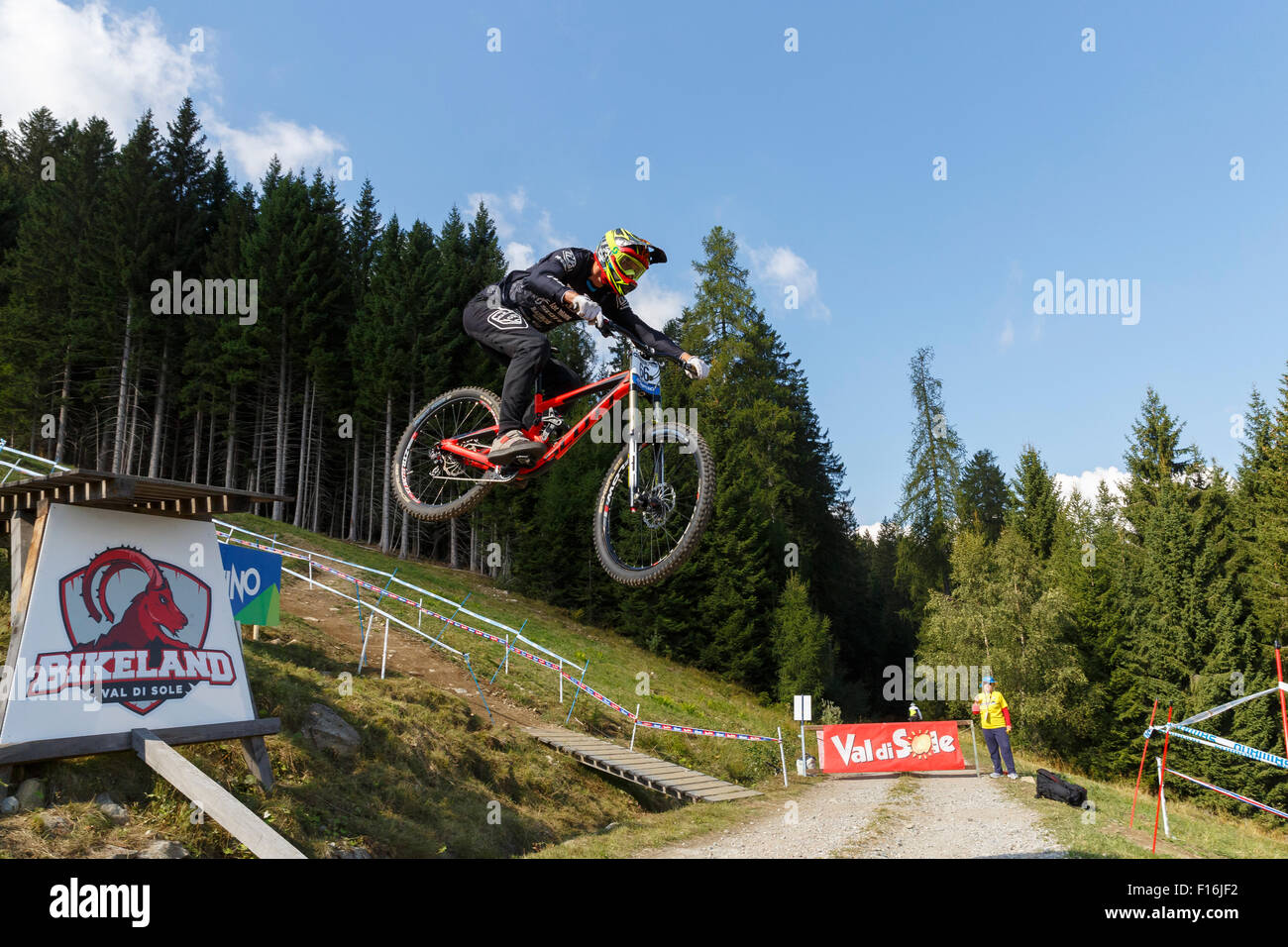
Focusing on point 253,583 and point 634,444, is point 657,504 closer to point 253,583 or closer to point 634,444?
point 634,444

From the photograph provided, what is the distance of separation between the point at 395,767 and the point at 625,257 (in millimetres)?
10136

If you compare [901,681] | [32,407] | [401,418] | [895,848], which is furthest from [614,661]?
[32,407]

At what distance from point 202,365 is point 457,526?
1507 centimetres

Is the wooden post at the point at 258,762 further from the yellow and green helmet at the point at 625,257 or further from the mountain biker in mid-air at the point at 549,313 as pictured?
the yellow and green helmet at the point at 625,257

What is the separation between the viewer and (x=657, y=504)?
6.30 metres

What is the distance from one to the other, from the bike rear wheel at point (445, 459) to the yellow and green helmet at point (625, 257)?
1904 millimetres

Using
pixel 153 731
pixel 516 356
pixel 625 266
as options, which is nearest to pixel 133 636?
pixel 153 731

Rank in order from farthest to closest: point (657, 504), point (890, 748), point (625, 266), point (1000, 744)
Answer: point (890, 748) < point (1000, 744) < point (657, 504) < point (625, 266)

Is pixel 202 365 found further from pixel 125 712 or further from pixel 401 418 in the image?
pixel 125 712

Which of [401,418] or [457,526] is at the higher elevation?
[401,418]

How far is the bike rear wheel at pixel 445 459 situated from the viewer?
→ 7.37 m

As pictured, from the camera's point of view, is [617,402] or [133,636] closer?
[617,402]

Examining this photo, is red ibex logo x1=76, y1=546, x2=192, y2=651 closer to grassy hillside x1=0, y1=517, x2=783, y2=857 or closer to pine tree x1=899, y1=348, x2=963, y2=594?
grassy hillside x1=0, y1=517, x2=783, y2=857
